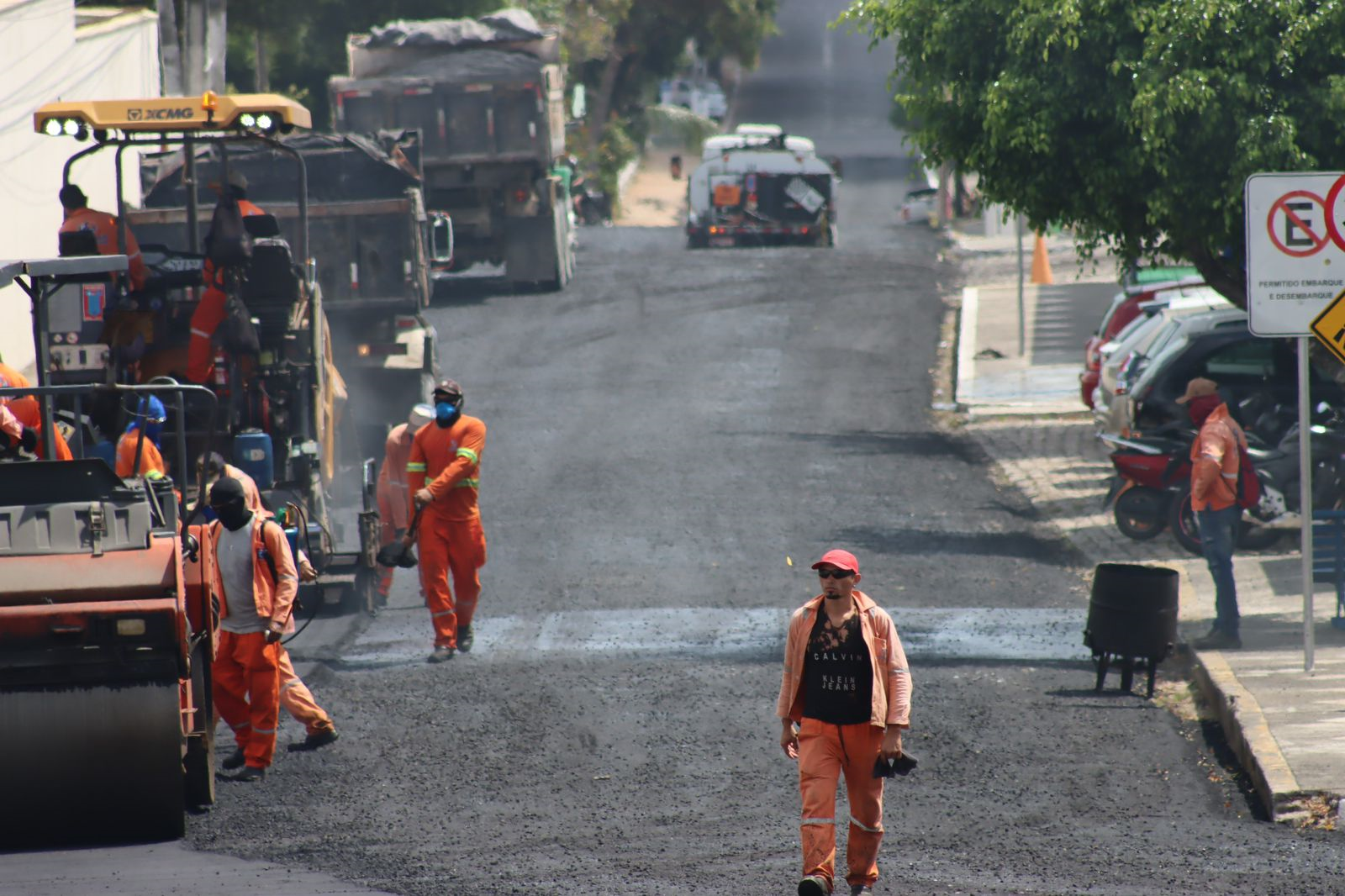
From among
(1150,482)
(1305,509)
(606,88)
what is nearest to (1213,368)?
(1150,482)

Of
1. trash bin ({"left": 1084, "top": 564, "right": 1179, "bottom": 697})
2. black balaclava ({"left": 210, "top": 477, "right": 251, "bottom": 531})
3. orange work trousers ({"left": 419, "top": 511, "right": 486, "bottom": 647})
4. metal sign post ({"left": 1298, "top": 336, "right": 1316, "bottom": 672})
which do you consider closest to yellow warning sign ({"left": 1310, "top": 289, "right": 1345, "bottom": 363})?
metal sign post ({"left": 1298, "top": 336, "right": 1316, "bottom": 672})

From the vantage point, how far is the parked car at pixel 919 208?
46.1 m

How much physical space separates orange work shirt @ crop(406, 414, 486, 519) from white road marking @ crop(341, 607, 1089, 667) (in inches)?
37.1

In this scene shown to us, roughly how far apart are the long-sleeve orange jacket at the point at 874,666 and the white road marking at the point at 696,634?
4084mm

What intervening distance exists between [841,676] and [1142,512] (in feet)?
27.7

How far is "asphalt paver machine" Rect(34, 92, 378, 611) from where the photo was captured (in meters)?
12.2

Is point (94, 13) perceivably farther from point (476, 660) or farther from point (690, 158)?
point (690, 158)

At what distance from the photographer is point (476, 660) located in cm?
1156

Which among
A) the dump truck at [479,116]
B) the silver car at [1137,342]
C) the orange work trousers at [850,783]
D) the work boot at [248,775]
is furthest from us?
the dump truck at [479,116]

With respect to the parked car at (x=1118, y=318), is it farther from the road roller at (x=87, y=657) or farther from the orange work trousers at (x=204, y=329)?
the road roller at (x=87, y=657)

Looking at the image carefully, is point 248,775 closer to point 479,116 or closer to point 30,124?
point 30,124

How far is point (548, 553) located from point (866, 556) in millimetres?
2544

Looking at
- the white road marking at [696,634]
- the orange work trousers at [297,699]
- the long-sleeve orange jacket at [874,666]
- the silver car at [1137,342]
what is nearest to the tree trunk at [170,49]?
the silver car at [1137,342]

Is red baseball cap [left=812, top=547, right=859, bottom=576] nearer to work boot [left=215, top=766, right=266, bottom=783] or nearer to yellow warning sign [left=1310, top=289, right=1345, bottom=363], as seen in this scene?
work boot [left=215, top=766, right=266, bottom=783]
